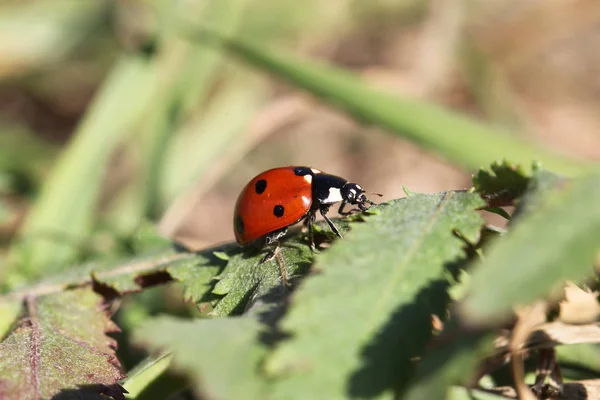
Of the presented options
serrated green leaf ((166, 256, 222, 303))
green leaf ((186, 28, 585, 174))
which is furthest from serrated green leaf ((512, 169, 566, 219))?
green leaf ((186, 28, 585, 174))

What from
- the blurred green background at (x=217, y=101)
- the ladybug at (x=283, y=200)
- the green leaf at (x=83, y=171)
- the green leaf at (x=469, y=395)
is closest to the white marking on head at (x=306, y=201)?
the ladybug at (x=283, y=200)

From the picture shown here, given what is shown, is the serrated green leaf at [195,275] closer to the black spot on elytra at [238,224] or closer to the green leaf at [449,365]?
the black spot on elytra at [238,224]

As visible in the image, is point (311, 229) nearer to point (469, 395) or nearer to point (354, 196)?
point (354, 196)

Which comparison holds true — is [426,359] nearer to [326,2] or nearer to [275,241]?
[275,241]

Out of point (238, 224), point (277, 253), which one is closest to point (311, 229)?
point (277, 253)

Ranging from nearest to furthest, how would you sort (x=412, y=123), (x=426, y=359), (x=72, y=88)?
(x=426, y=359)
(x=412, y=123)
(x=72, y=88)

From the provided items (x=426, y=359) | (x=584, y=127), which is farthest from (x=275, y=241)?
(x=584, y=127)
